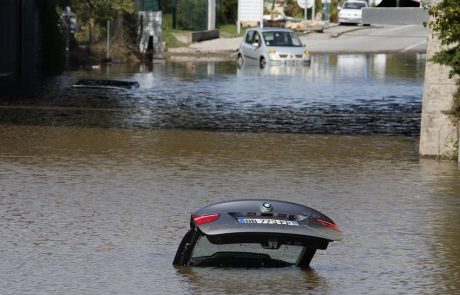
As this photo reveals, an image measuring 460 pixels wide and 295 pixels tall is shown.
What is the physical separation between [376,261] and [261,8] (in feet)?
212

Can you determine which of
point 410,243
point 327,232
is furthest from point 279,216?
point 410,243

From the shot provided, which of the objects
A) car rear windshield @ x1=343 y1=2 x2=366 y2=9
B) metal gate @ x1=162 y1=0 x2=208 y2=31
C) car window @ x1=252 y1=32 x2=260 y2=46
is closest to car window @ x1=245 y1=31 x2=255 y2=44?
car window @ x1=252 y1=32 x2=260 y2=46

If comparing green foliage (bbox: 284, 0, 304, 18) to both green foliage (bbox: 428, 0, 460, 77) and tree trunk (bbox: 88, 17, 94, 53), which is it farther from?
green foliage (bbox: 428, 0, 460, 77)

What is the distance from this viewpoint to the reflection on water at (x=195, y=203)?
12750 millimetres

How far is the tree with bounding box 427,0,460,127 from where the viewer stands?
21281mm

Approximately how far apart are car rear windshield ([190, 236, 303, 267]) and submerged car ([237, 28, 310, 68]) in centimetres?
3954

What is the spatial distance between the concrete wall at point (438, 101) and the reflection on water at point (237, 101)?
518 cm

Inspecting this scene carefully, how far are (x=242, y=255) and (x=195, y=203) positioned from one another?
4.81m

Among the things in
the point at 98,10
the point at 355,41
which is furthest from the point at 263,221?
the point at 355,41

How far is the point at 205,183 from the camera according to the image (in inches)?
775

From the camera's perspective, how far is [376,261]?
1391 centimetres

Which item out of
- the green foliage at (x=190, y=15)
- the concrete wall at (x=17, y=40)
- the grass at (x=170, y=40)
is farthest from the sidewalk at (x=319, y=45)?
the concrete wall at (x=17, y=40)

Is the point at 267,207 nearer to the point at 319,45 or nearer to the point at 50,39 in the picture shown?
the point at 50,39

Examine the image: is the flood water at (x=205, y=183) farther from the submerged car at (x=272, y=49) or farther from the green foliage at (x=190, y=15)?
the green foliage at (x=190, y=15)
